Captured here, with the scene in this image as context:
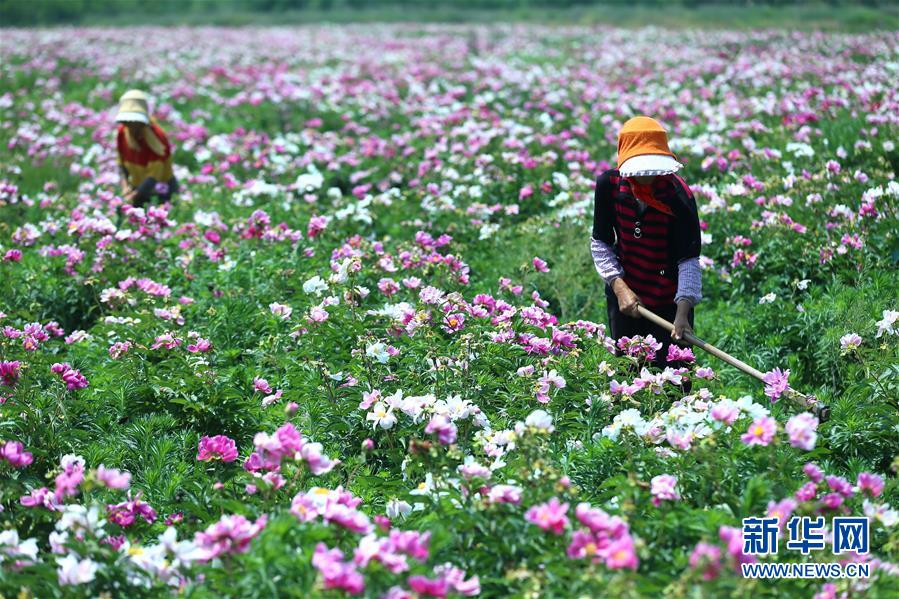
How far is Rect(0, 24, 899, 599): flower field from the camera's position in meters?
2.48

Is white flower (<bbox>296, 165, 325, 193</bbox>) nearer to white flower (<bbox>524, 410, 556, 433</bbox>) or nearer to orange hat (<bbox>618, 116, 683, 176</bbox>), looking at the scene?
orange hat (<bbox>618, 116, 683, 176</bbox>)

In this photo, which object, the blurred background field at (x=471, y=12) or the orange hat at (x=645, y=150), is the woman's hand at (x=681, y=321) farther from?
the blurred background field at (x=471, y=12)

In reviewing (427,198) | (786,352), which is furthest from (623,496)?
(427,198)

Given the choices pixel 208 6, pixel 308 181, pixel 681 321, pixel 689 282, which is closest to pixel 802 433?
pixel 681 321

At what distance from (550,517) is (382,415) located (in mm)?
1146

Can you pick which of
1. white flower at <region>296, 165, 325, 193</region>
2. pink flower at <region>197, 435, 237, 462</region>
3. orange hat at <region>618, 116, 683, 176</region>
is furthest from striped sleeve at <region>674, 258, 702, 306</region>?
white flower at <region>296, 165, 325, 193</region>

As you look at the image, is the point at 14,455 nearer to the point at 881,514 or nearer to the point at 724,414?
the point at 724,414

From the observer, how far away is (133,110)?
680 centimetres

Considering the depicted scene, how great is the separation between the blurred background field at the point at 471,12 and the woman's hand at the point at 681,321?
15478 millimetres

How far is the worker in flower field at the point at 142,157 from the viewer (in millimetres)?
6930

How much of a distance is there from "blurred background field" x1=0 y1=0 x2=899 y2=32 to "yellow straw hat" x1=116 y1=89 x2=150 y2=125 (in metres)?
14.8

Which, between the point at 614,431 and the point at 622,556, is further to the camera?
the point at 614,431

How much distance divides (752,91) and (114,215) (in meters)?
7.08

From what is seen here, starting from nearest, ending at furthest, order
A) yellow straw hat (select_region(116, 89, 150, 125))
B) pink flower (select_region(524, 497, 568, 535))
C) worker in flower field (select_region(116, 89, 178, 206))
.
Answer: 1. pink flower (select_region(524, 497, 568, 535))
2. yellow straw hat (select_region(116, 89, 150, 125))
3. worker in flower field (select_region(116, 89, 178, 206))
